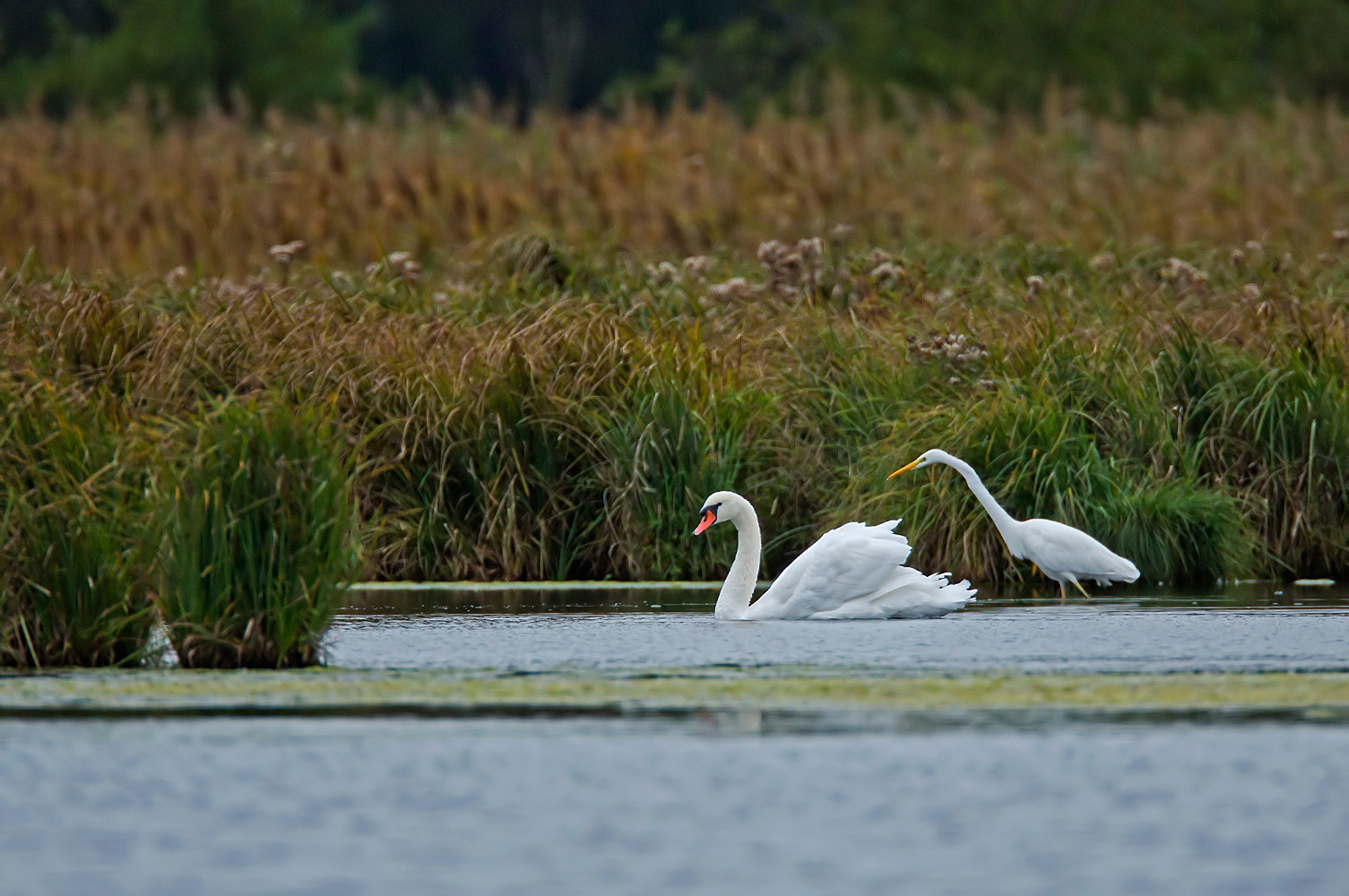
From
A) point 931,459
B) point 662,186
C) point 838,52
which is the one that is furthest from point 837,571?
point 838,52

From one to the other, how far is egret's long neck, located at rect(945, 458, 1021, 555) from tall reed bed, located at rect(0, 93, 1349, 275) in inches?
268

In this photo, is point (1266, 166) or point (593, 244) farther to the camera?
point (1266, 166)

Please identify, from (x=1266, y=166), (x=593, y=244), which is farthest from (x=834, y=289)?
(x=1266, y=166)

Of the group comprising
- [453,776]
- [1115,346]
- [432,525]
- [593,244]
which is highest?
[593,244]

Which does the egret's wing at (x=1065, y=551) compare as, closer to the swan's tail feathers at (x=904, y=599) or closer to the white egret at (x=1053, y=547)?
the white egret at (x=1053, y=547)

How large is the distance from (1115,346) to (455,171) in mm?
10299

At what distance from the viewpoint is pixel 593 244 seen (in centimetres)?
1891

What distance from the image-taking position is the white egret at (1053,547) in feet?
37.3

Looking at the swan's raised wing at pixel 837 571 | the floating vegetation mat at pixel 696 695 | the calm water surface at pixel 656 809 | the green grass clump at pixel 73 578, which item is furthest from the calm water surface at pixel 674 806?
the swan's raised wing at pixel 837 571

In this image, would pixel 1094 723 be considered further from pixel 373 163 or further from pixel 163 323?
pixel 373 163

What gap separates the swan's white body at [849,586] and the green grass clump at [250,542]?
8.04 feet

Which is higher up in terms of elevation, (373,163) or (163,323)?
(373,163)

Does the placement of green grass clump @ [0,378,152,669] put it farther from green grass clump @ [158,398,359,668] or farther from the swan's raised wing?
the swan's raised wing

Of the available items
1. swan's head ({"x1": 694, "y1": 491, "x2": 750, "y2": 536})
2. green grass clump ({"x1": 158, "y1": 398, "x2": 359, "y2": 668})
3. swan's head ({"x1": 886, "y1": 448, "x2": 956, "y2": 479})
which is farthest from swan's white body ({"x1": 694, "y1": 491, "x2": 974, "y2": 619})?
green grass clump ({"x1": 158, "y1": 398, "x2": 359, "y2": 668})
